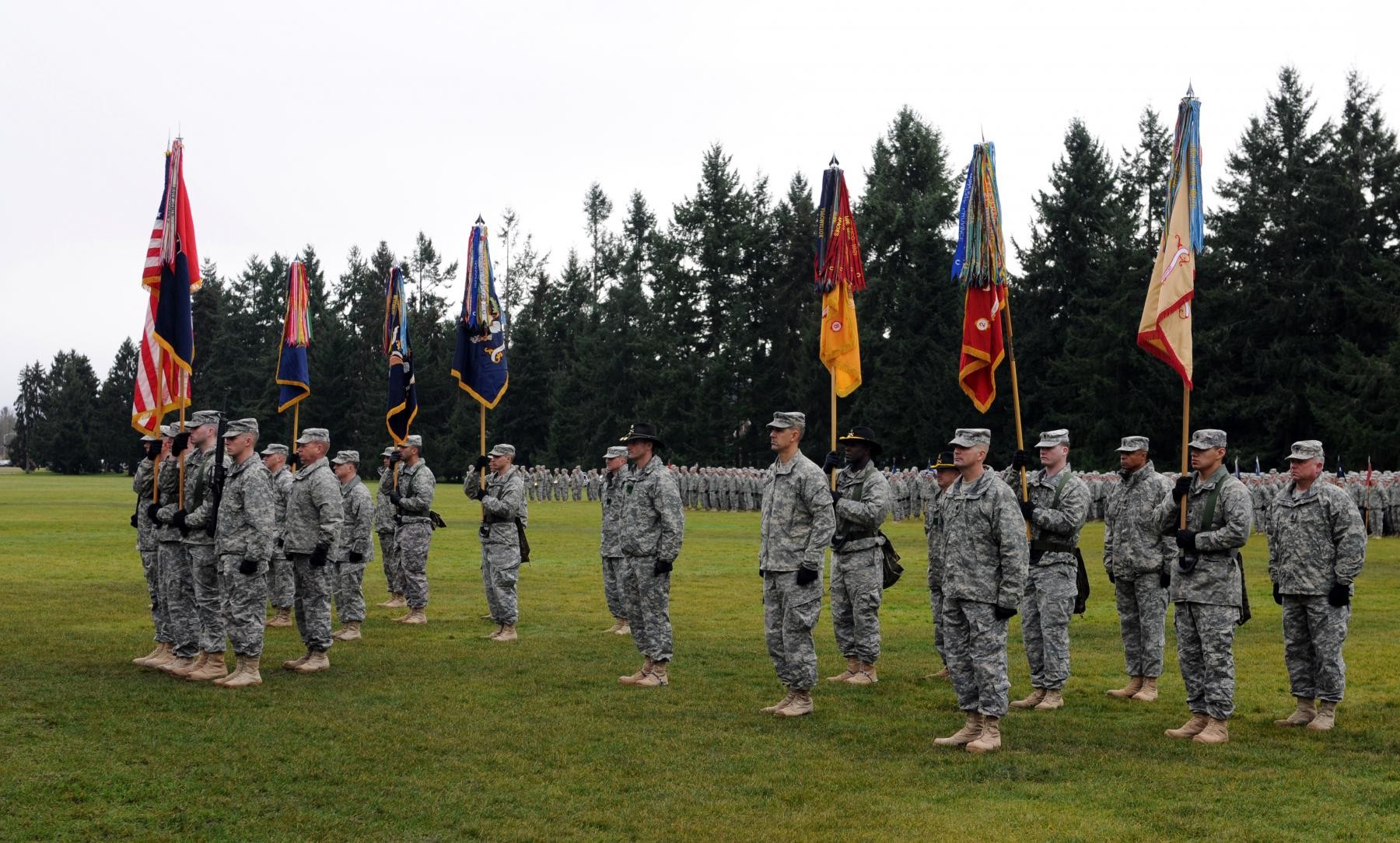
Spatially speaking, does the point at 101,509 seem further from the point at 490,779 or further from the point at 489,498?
the point at 490,779

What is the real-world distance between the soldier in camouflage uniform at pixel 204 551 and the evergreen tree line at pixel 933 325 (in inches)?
924

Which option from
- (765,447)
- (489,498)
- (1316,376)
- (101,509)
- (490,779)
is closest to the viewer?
(490,779)

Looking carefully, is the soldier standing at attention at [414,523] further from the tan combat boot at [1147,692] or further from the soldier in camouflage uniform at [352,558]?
the tan combat boot at [1147,692]

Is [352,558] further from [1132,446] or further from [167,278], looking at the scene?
[1132,446]

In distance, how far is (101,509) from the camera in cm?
4247

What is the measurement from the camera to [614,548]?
1364cm

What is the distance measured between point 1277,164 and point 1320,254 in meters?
5.50

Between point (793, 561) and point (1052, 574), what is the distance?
2.39 meters

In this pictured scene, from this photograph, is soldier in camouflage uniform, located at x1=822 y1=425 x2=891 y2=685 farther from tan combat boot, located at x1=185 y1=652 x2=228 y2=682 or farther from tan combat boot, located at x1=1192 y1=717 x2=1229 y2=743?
tan combat boot, located at x1=185 y1=652 x2=228 y2=682

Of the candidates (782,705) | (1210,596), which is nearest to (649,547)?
(782,705)

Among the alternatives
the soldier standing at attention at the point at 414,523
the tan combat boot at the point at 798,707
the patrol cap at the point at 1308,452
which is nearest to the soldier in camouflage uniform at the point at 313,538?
the soldier standing at attention at the point at 414,523

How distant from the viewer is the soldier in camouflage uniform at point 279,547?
1250cm

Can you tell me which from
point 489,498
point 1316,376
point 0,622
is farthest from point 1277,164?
point 0,622

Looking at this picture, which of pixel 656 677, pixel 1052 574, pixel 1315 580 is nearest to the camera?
pixel 1315 580
